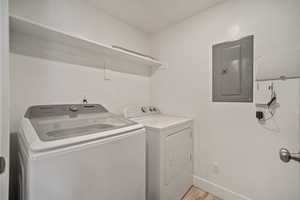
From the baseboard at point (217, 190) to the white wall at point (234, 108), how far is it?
0.01 metres

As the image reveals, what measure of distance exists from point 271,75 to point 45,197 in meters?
2.00

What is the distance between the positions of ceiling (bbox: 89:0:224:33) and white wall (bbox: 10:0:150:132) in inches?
5.3

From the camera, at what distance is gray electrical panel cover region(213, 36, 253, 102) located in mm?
1549

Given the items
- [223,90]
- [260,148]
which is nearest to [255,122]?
[260,148]

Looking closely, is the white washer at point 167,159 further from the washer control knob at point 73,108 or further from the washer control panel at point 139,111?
the washer control knob at point 73,108

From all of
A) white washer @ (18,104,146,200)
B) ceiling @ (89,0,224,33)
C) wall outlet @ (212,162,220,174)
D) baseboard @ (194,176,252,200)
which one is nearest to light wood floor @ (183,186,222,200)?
baseboard @ (194,176,252,200)

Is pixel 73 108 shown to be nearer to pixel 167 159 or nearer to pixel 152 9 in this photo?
pixel 167 159

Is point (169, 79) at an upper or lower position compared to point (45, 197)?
upper

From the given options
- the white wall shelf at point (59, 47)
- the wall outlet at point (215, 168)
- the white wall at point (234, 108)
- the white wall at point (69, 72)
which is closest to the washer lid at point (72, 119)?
the white wall at point (69, 72)

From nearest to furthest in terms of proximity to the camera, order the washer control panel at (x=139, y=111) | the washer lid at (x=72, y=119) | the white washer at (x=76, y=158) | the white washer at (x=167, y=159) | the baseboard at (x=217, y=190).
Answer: the white washer at (x=76, y=158) → the washer lid at (x=72, y=119) → the white washer at (x=167, y=159) → the baseboard at (x=217, y=190) → the washer control panel at (x=139, y=111)

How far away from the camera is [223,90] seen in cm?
174

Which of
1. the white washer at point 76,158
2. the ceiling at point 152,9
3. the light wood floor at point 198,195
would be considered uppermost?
the ceiling at point 152,9

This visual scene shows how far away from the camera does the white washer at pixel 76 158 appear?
715 millimetres

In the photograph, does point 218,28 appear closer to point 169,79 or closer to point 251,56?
point 251,56
